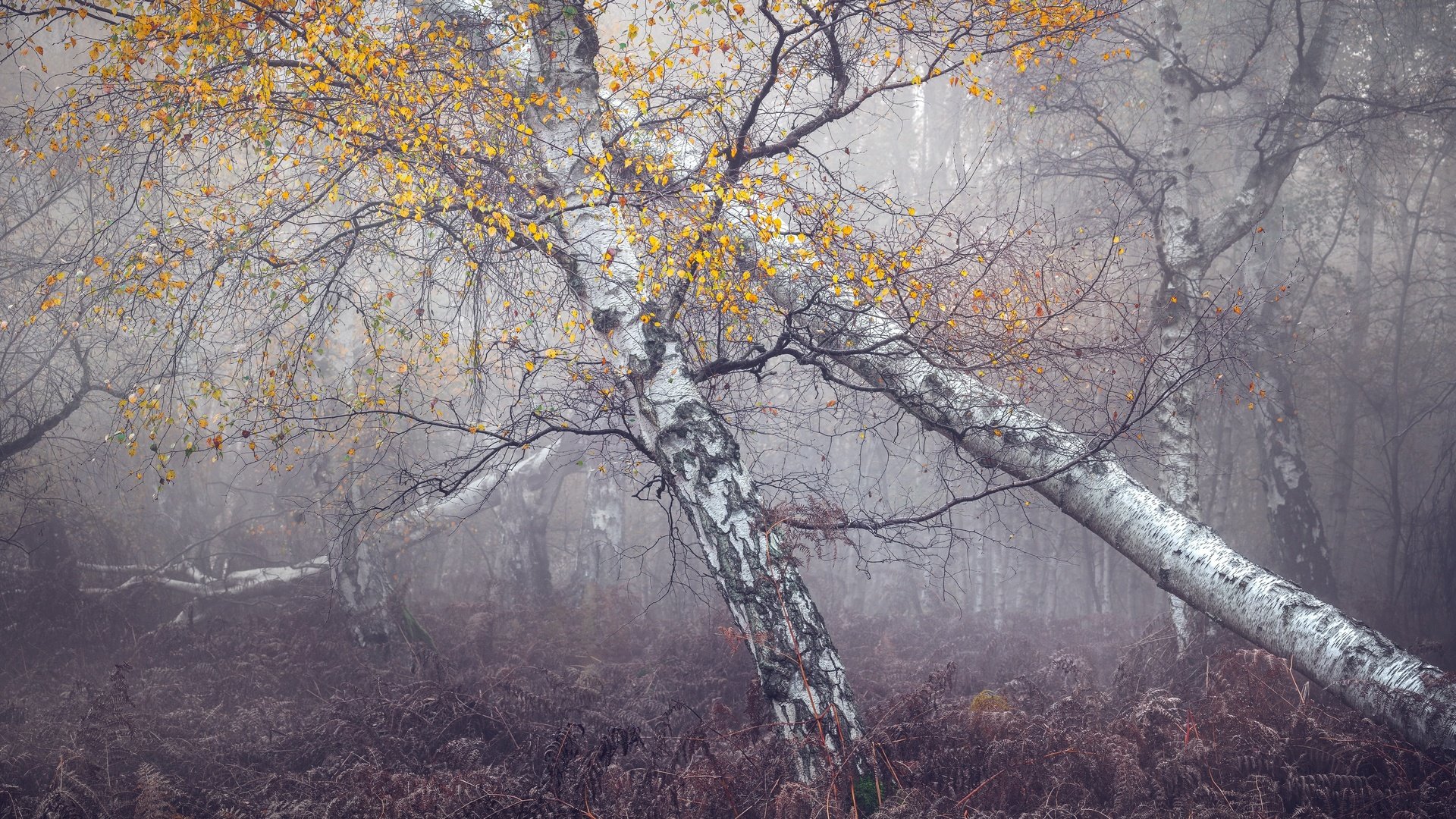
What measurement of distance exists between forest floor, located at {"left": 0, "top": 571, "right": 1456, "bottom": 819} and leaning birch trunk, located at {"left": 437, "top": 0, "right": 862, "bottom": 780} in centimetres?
24

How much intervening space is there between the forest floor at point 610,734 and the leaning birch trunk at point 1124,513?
0.32 metres

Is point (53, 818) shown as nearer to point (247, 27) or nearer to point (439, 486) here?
point (439, 486)

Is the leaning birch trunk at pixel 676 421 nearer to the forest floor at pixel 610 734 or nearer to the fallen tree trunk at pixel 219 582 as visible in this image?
the forest floor at pixel 610 734

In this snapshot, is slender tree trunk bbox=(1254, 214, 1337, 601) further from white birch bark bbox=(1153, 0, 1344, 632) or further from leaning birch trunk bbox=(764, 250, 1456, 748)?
leaning birch trunk bbox=(764, 250, 1456, 748)

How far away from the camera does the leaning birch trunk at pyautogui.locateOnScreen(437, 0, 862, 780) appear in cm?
427

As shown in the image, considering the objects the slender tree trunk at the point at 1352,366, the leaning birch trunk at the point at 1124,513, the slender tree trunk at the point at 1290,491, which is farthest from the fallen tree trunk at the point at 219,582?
the slender tree trunk at the point at 1352,366

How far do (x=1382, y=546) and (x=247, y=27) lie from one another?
20.2 metres

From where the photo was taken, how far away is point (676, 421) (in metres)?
4.55

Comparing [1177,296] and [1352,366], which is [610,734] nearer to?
[1177,296]

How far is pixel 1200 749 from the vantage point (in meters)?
4.06

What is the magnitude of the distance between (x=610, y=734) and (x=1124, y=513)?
11.2ft

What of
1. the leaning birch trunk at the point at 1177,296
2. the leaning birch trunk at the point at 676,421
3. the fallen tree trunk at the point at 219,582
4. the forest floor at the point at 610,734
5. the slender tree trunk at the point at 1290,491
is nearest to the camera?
the forest floor at the point at 610,734

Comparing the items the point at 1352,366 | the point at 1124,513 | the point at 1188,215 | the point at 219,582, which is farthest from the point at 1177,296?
the point at 219,582

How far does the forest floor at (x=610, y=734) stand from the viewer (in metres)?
3.90
